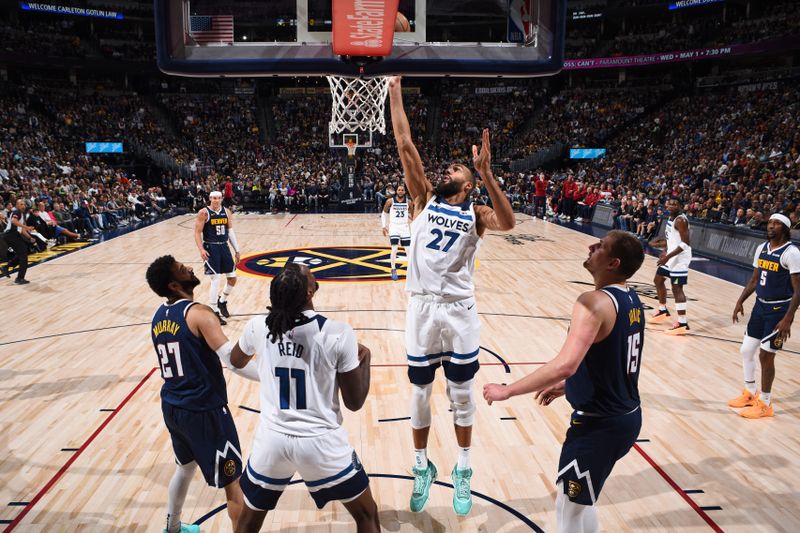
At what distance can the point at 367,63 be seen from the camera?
6.66 meters

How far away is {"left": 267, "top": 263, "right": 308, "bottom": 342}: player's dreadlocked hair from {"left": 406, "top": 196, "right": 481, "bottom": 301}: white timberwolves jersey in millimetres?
1416

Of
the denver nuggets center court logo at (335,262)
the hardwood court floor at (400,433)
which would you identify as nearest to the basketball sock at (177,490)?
the hardwood court floor at (400,433)

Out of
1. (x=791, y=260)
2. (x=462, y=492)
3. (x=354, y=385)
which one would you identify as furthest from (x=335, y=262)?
(x=354, y=385)

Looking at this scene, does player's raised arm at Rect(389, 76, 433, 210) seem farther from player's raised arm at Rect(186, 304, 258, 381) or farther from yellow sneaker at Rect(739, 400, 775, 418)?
yellow sneaker at Rect(739, 400, 775, 418)

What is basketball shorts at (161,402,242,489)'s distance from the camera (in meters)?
3.32

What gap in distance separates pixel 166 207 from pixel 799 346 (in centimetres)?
2380

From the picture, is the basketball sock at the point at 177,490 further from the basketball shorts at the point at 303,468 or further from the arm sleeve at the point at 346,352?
the arm sleeve at the point at 346,352

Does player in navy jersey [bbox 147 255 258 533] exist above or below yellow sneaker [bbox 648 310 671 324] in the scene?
above

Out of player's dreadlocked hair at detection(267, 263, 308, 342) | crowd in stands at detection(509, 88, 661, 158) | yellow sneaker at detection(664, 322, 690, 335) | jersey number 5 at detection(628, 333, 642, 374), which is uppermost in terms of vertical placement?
crowd in stands at detection(509, 88, 661, 158)

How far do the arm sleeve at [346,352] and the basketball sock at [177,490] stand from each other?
1.40 metres

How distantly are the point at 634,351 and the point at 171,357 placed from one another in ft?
8.23

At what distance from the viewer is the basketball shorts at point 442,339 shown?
396cm

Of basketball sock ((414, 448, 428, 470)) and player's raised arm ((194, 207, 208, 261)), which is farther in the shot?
player's raised arm ((194, 207, 208, 261))

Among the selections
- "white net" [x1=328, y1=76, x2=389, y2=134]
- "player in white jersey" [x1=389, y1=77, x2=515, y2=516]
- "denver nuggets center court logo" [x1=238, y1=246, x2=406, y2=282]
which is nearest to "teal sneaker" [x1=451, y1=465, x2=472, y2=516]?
"player in white jersey" [x1=389, y1=77, x2=515, y2=516]
